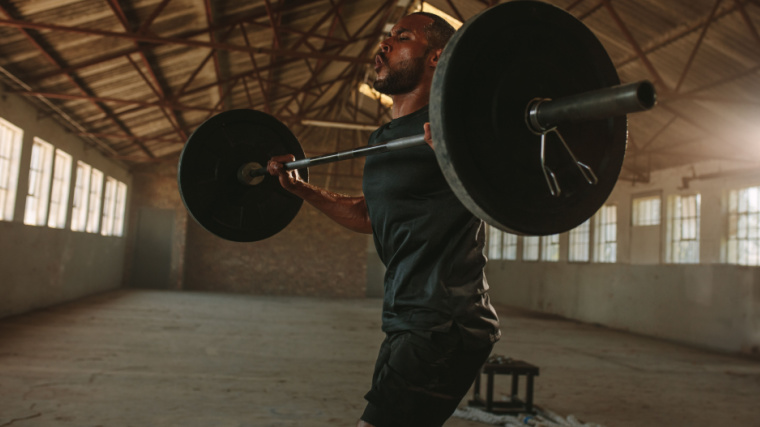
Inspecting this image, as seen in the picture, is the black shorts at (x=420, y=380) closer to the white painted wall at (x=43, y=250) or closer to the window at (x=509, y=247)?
the white painted wall at (x=43, y=250)

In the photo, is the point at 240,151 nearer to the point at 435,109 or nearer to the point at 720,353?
the point at 435,109

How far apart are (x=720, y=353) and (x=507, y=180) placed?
8638mm

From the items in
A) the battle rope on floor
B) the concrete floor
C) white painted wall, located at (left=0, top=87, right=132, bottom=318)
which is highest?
white painted wall, located at (left=0, top=87, right=132, bottom=318)

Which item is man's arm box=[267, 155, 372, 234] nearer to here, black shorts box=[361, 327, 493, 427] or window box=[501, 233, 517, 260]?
black shorts box=[361, 327, 493, 427]

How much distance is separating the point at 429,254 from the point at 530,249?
13.7 m

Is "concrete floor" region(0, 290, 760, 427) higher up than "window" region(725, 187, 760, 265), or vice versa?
"window" region(725, 187, 760, 265)

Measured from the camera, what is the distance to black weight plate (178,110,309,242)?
220cm

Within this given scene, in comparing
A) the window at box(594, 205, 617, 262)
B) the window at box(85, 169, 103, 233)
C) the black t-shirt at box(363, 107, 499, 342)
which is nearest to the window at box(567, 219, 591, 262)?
the window at box(594, 205, 617, 262)

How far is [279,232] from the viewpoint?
19.9ft

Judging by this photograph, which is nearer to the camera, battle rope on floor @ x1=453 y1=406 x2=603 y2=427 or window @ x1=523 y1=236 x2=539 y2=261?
battle rope on floor @ x1=453 y1=406 x2=603 y2=427

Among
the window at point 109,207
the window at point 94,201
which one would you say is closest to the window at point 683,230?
the window at point 94,201

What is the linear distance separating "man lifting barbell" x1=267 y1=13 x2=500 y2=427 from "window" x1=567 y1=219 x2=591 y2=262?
11265 mm

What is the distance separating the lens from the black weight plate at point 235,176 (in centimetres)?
220

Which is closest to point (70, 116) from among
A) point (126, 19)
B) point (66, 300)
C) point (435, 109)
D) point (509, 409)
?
point (66, 300)
